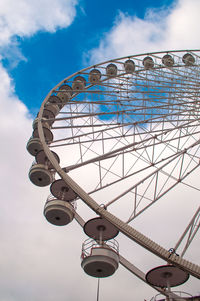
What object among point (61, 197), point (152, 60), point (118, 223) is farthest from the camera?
point (152, 60)

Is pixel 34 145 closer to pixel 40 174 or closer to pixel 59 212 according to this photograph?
pixel 40 174

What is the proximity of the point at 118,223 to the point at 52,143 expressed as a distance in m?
8.87

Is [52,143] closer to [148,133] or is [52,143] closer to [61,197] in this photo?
[61,197]

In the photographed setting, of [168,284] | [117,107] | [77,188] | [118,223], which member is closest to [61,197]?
[77,188]

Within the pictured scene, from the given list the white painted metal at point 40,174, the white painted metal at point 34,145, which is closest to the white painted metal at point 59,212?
the white painted metal at point 40,174

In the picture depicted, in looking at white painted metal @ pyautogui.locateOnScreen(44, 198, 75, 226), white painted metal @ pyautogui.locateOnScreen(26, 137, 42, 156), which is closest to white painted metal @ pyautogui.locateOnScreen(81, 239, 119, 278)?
white painted metal @ pyautogui.locateOnScreen(44, 198, 75, 226)

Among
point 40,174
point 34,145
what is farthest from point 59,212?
point 34,145

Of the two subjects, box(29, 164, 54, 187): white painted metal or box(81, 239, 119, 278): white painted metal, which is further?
box(29, 164, 54, 187): white painted metal

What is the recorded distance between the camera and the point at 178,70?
68.7 ft

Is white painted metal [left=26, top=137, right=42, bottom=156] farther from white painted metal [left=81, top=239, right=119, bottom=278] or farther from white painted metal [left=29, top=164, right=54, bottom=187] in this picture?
white painted metal [left=81, top=239, right=119, bottom=278]

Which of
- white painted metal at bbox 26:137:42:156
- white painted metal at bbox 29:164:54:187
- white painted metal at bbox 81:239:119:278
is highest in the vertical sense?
white painted metal at bbox 26:137:42:156

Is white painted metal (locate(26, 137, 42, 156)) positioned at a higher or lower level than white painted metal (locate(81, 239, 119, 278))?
higher

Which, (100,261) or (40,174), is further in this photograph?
(40,174)

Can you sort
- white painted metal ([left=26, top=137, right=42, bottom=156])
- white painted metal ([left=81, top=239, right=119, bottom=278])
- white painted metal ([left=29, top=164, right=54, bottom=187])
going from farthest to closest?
1. white painted metal ([left=26, top=137, right=42, bottom=156])
2. white painted metal ([left=29, top=164, right=54, bottom=187])
3. white painted metal ([left=81, top=239, right=119, bottom=278])
